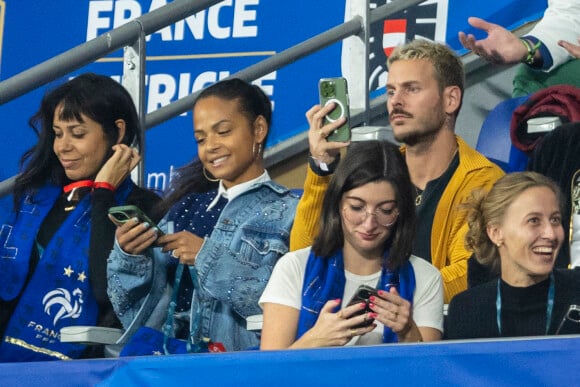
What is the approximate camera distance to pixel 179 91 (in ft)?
21.4

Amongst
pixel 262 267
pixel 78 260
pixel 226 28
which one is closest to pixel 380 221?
pixel 262 267

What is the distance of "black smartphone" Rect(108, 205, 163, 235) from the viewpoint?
4.31 metres

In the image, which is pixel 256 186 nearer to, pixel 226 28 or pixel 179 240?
pixel 179 240

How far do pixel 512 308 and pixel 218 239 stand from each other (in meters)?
0.91

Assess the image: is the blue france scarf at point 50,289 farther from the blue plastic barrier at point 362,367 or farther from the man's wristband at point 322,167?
the blue plastic barrier at point 362,367

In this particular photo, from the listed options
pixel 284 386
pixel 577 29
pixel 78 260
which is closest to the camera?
pixel 284 386

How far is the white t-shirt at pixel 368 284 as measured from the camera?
388cm

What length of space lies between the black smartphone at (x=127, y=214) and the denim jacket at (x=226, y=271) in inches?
3.6

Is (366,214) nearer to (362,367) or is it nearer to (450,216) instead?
(450,216)

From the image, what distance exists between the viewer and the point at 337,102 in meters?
4.31

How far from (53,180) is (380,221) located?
4.26 ft

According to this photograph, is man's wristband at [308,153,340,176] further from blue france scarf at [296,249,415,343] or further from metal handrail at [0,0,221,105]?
metal handrail at [0,0,221,105]

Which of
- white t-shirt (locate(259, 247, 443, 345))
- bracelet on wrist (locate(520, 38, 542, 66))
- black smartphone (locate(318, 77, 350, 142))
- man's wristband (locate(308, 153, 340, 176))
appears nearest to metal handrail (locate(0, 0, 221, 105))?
black smartphone (locate(318, 77, 350, 142))

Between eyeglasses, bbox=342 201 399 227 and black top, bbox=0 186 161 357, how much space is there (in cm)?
87
